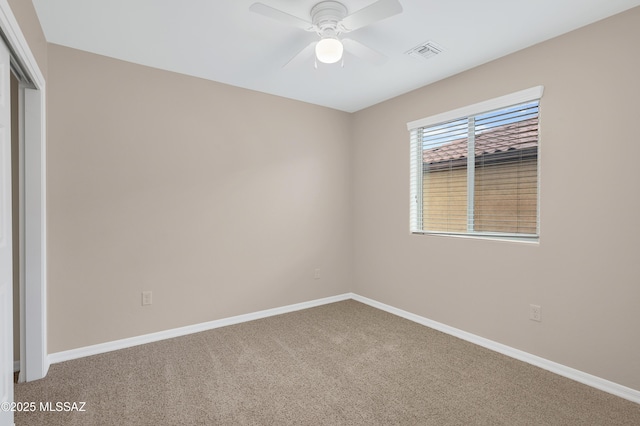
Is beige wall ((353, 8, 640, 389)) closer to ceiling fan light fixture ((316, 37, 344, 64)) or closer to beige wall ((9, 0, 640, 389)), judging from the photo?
beige wall ((9, 0, 640, 389))

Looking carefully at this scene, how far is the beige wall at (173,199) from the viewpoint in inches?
104

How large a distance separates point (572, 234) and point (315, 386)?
7.18 feet

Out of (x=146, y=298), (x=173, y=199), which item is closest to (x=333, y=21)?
(x=173, y=199)

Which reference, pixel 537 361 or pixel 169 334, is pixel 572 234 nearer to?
pixel 537 361

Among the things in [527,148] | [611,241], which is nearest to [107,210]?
[527,148]

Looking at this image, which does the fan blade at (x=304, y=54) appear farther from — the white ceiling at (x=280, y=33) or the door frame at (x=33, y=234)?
the door frame at (x=33, y=234)

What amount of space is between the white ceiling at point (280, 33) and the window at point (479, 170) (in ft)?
1.56

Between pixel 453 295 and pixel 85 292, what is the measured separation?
3333 millimetres

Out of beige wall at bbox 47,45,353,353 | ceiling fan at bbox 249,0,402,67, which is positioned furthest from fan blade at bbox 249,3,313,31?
beige wall at bbox 47,45,353,353

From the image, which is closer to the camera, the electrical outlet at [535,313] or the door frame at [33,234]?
the door frame at [33,234]

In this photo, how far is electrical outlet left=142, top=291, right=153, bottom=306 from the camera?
2957 mm

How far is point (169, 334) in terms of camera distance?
307 cm

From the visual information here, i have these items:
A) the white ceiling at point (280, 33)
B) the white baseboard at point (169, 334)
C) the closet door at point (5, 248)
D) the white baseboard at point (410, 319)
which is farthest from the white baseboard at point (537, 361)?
the closet door at point (5, 248)

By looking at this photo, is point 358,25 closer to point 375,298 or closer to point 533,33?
point 533,33
